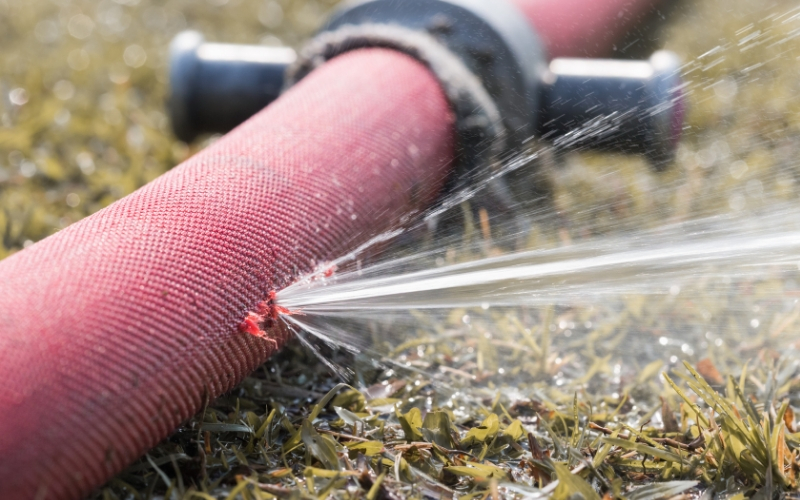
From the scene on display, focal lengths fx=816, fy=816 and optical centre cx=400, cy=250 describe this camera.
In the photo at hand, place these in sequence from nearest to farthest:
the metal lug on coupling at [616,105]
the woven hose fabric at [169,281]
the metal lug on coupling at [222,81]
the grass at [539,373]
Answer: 1. the woven hose fabric at [169,281]
2. the grass at [539,373]
3. the metal lug on coupling at [616,105]
4. the metal lug on coupling at [222,81]

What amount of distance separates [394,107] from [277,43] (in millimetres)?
2077

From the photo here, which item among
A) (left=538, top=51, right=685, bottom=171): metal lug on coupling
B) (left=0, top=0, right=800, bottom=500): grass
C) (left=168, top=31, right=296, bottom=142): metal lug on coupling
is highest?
(left=168, top=31, right=296, bottom=142): metal lug on coupling

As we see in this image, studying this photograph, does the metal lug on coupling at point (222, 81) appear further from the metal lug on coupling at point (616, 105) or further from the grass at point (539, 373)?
the metal lug on coupling at point (616, 105)

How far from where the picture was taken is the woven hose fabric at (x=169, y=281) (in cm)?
111

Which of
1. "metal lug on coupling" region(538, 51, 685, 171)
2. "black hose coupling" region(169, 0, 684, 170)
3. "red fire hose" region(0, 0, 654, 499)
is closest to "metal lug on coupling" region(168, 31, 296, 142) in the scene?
"black hose coupling" region(169, 0, 684, 170)

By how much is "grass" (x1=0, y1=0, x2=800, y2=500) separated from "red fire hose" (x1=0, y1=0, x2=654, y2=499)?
149 millimetres

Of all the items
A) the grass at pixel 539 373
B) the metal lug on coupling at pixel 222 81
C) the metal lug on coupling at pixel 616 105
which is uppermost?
the metal lug on coupling at pixel 222 81

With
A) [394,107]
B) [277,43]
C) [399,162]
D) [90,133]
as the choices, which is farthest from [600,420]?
[277,43]

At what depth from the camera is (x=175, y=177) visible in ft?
4.97

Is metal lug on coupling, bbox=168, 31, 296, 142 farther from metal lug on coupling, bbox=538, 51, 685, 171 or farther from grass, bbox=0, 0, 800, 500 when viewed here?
metal lug on coupling, bbox=538, 51, 685, 171

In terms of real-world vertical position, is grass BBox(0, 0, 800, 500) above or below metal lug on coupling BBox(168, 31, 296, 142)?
below

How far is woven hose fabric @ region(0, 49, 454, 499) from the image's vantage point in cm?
111

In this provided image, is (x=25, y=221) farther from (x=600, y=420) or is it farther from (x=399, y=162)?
(x=600, y=420)

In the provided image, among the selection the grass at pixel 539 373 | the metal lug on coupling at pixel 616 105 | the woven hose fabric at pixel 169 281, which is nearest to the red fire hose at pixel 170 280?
the woven hose fabric at pixel 169 281
